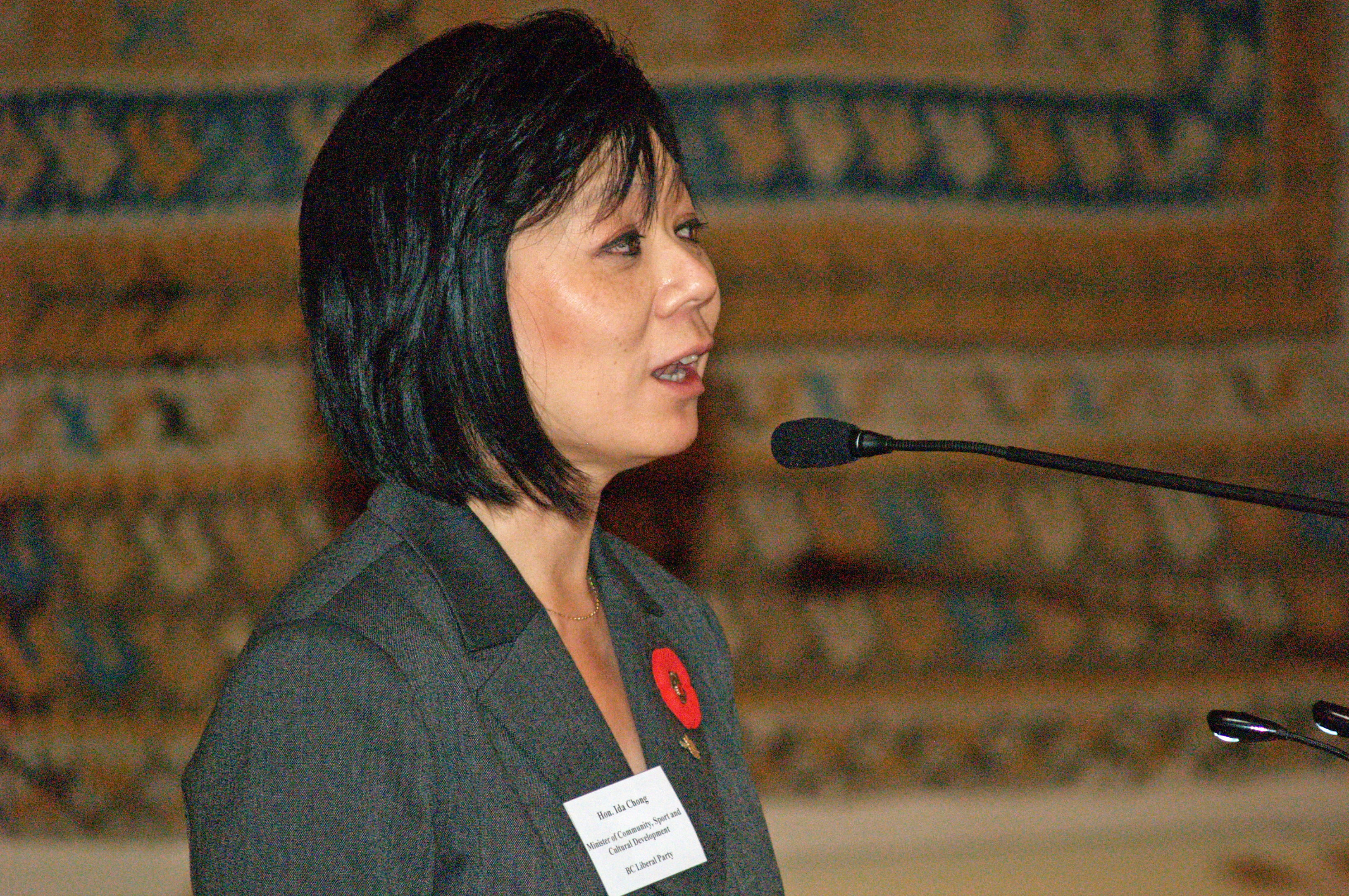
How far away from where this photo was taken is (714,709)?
5.62ft

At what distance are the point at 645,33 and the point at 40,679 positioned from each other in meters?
2.36

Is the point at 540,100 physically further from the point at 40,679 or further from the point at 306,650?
the point at 40,679

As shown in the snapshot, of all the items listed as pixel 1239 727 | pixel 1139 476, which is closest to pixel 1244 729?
pixel 1239 727

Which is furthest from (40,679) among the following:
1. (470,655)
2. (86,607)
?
(470,655)

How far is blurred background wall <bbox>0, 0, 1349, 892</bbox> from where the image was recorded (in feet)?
11.5

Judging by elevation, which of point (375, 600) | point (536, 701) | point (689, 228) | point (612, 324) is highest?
point (689, 228)

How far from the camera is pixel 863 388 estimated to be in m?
3.68

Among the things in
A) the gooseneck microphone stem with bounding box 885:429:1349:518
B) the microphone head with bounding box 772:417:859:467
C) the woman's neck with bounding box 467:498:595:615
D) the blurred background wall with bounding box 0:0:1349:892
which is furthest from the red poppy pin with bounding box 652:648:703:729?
the blurred background wall with bounding box 0:0:1349:892

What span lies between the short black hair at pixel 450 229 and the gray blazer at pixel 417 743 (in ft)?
0.28

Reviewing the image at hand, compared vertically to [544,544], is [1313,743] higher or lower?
lower

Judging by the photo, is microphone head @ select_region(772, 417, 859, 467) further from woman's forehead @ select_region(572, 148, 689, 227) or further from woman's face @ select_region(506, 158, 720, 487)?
woman's forehead @ select_region(572, 148, 689, 227)

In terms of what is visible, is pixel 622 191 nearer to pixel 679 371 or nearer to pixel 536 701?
pixel 679 371

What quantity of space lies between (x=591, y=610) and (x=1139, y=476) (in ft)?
2.25

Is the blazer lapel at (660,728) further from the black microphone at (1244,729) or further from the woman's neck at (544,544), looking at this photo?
the black microphone at (1244,729)
